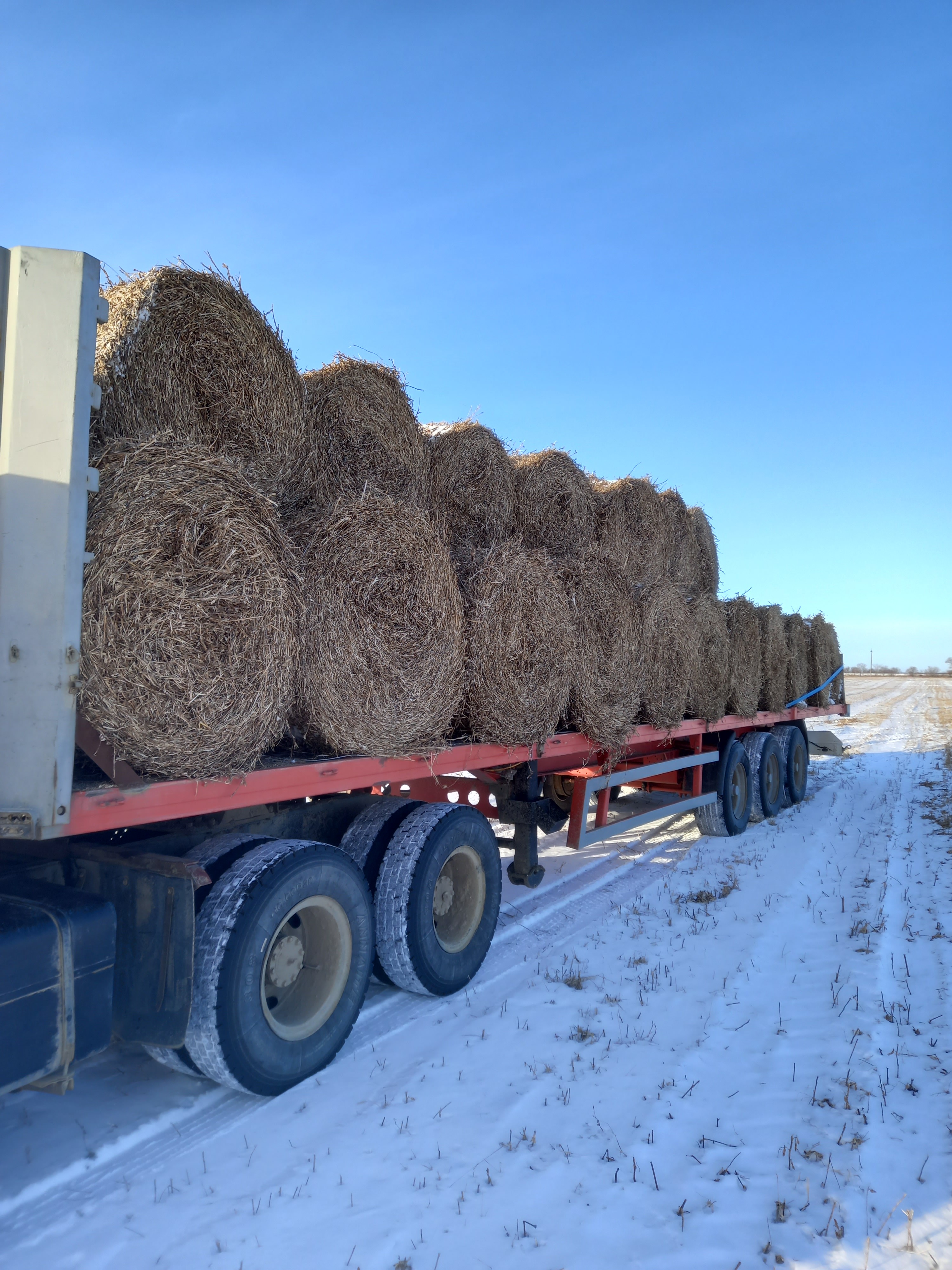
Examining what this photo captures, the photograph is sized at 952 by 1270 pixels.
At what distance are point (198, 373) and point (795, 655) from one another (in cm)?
996

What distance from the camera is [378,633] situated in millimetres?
4145

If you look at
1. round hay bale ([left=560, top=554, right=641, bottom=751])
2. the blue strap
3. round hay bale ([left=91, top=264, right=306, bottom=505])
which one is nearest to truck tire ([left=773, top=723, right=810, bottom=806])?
the blue strap

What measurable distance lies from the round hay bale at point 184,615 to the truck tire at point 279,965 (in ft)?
1.90

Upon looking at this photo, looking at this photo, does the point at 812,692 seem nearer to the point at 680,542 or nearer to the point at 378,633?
the point at 680,542

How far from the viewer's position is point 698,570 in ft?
29.2

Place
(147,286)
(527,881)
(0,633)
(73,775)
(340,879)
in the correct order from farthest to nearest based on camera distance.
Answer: (527,881), (340,879), (147,286), (73,775), (0,633)

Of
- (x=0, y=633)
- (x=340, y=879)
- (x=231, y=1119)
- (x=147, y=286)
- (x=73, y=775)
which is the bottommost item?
(x=231, y=1119)

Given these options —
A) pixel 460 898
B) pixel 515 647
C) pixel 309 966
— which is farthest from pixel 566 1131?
pixel 515 647

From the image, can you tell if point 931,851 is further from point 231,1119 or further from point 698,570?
point 231,1119

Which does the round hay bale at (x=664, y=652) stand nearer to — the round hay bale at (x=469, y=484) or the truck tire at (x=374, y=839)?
the round hay bale at (x=469, y=484)

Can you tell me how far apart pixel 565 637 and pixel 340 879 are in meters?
2.43

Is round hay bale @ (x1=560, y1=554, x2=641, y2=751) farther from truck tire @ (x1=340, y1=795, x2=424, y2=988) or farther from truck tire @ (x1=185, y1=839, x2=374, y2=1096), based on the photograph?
truck tire @ (x1=185, y1=839, x2=374, y2=1096)

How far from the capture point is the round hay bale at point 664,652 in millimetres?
7043

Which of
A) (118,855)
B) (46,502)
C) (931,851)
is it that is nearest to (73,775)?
(118,855)
